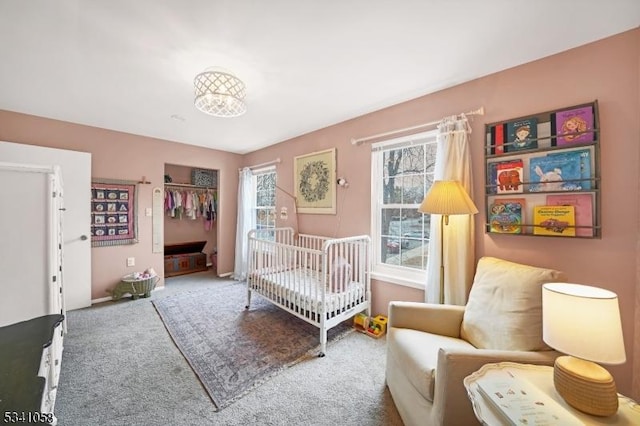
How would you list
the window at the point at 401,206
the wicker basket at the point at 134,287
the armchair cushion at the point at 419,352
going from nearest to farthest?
the armchair cushion at the point at 419,352, the window at the point at 401,206, the wicker basket at the point at 134,287

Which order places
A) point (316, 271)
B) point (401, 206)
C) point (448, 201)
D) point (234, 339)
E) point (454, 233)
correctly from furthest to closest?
point (316, 271) → point (401, 206) → point (234, 339) → point (454, 233) → point (448, 201)

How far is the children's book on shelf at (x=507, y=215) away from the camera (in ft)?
5.88

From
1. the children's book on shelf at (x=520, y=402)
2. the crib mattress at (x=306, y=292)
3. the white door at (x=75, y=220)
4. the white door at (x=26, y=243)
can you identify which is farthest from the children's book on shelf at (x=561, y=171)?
the white door at (x=75, y=220)

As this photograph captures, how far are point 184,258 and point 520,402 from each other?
16.8 ft

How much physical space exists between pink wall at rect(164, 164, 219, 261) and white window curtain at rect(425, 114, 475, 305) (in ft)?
14.1

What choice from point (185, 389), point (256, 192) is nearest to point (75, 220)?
point (256, 192)

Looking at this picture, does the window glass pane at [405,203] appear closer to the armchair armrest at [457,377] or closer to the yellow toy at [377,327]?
the yellow toy at [377,327]

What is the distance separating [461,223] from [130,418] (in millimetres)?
2572

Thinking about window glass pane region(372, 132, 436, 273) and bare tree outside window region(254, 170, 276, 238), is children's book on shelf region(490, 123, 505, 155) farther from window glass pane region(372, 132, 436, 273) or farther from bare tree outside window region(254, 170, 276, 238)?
bare tree outside window region(254, 170, 276, 238)

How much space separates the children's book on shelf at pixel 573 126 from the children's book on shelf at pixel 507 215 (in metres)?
0.45

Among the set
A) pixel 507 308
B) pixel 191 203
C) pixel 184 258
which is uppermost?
pixel 191 203

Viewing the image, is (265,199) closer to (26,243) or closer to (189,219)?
(189,219)

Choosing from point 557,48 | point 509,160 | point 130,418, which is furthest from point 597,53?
point 130,418

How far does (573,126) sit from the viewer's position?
1.59 metres
